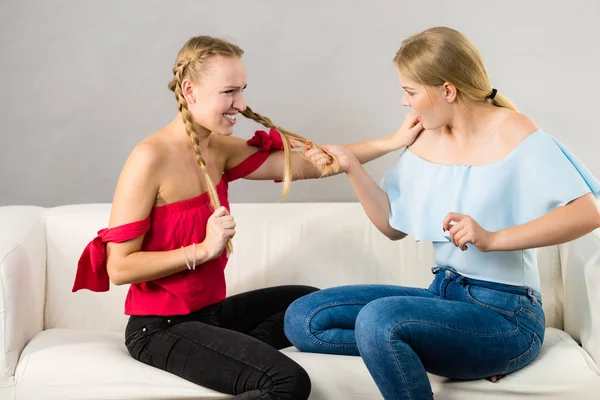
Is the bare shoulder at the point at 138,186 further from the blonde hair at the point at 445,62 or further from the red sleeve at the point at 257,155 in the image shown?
the blonde hair at the point at 445,62

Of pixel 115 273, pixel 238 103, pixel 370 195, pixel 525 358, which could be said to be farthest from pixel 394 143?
pixel 115 273

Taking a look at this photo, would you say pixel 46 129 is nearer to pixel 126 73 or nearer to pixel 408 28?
pixel 126 73

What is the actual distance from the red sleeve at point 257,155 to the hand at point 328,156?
0.54 ft

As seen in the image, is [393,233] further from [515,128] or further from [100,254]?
[100,254]

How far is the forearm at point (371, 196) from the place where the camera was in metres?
2.05

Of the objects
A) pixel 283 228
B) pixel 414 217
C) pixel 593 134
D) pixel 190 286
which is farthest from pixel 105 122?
pixel 593 134

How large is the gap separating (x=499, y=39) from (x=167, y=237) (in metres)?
1.32

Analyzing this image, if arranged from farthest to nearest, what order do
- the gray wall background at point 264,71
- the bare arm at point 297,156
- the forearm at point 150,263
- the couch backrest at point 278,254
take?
the gray wall background at point 264,71 < the couch backrest at point 278,254 < the bare arm at point 297,156 < the forearm at point 150,263

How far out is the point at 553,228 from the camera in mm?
1757

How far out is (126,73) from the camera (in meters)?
2.71

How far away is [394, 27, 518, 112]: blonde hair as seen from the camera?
184 centimetres

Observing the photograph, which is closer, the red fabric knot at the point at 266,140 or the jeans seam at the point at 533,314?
the jeans seam at the point at 533,314

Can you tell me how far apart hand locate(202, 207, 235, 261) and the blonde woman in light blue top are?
12.2 inches

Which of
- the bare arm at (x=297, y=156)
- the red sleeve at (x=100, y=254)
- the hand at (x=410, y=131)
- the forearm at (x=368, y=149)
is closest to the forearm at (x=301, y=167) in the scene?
the bare arm at (x=297, y=156)
